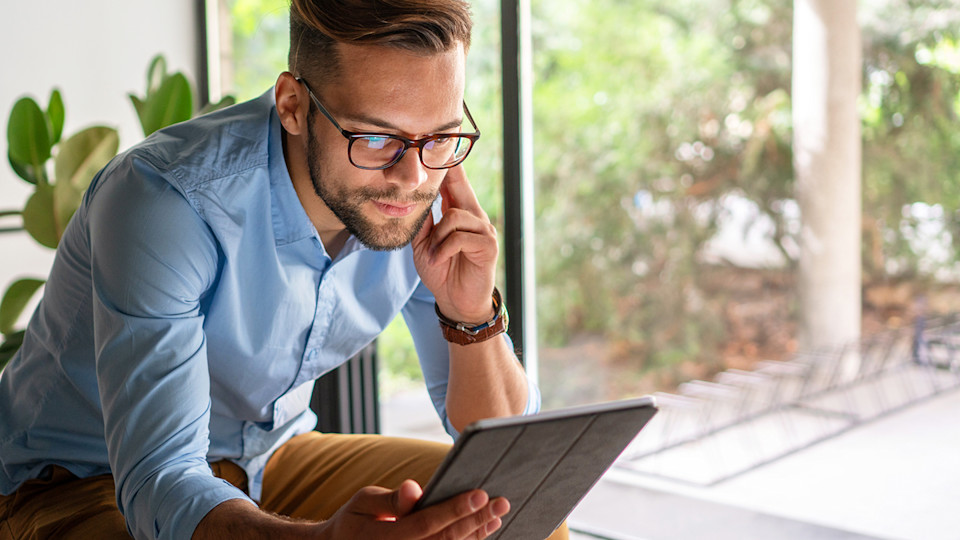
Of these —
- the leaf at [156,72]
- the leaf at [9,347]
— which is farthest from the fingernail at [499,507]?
the leaf at [156,72]

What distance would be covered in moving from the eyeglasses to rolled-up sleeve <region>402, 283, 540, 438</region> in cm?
37

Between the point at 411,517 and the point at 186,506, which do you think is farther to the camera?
the point at 186,506

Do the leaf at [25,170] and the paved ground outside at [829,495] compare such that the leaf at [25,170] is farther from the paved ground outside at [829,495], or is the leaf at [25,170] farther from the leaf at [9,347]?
the paved ground outside at [829,495]

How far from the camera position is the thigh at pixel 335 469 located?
58.8 inches

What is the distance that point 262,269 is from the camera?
4.49 feet

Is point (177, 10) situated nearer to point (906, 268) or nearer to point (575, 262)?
point (575, 262)

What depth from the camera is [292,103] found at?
1.33 m

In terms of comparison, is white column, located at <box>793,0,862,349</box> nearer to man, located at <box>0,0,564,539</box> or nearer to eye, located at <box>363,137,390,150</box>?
man, located at <box>0,0,564,539</box>

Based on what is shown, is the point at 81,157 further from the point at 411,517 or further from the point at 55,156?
the point at 411,517

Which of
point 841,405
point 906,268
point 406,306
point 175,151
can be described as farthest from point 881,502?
point 175,151

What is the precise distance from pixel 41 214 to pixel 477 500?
6.07 feet

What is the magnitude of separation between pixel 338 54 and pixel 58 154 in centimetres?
136

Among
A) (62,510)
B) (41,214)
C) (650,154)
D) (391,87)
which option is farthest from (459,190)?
(650,154)

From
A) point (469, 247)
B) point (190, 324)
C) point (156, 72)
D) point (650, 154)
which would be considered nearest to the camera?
point (190, 324)
